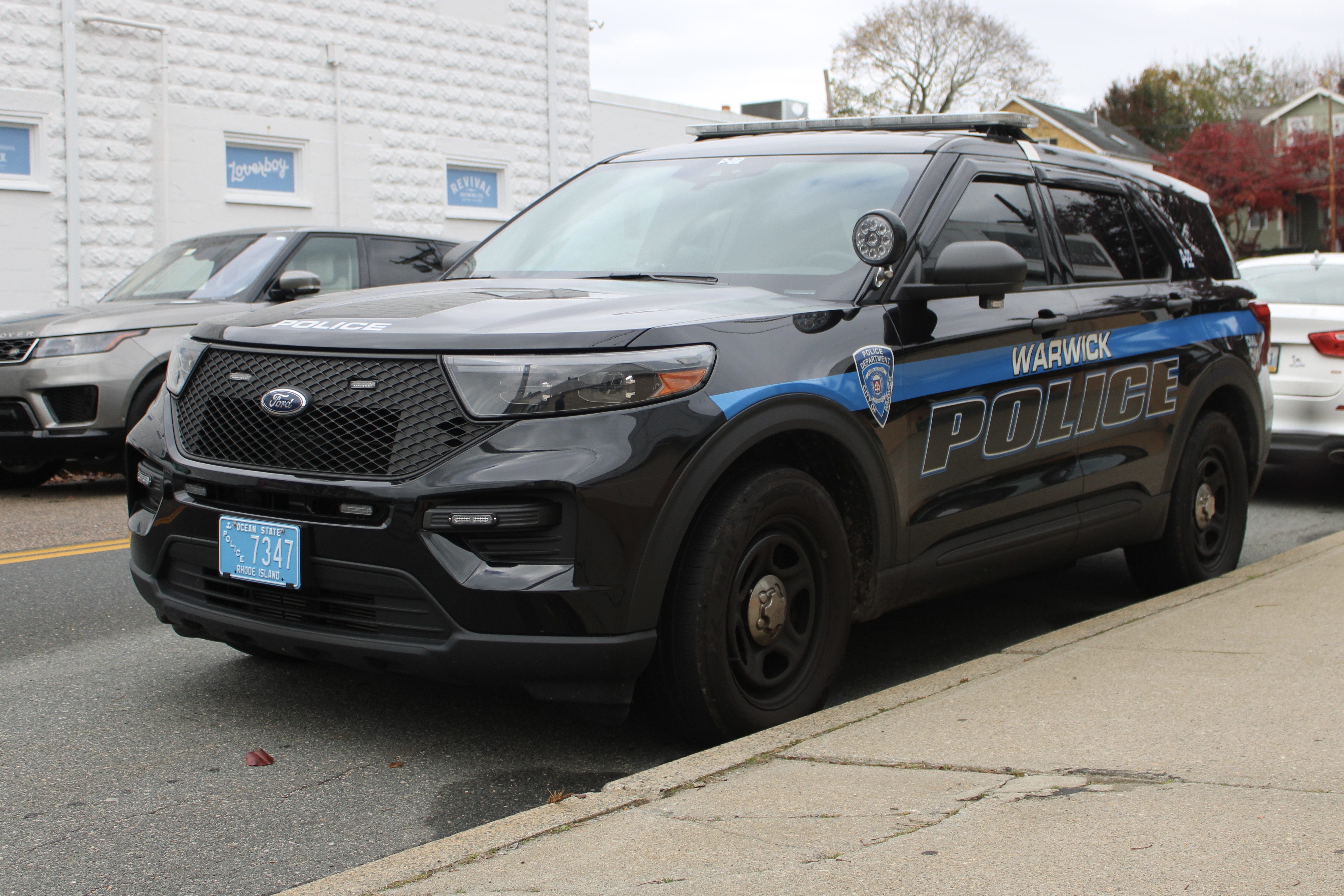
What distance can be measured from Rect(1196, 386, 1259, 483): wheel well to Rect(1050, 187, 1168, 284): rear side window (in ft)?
2.33

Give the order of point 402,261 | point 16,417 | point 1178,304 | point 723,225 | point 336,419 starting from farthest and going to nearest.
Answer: point 402,261 < point 16,417 < point 1178,304 < point 723,225 < point 336,419

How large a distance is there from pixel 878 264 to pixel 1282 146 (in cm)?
5689

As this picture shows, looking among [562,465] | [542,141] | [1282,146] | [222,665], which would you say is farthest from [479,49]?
[1282,146]

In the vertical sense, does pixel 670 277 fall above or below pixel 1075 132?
below

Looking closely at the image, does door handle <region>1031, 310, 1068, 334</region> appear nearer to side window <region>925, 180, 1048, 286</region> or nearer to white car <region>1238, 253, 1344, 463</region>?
side window <region>925, 180, 1048, 286</region>

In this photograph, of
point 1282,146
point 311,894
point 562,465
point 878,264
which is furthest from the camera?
point 1282,146

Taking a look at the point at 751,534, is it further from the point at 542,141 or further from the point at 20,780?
the point at 542,141

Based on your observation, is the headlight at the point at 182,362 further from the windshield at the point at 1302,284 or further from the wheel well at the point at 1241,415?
the windshield at the point at 1302,284

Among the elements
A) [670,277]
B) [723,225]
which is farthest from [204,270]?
[670,277]

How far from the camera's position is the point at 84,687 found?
4504mm

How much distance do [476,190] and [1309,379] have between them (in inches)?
515

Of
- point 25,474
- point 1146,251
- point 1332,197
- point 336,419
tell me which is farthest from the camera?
point 1332,197

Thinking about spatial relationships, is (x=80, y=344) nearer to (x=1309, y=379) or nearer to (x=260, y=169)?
(x=1309, y=379)

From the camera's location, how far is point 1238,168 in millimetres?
53781
